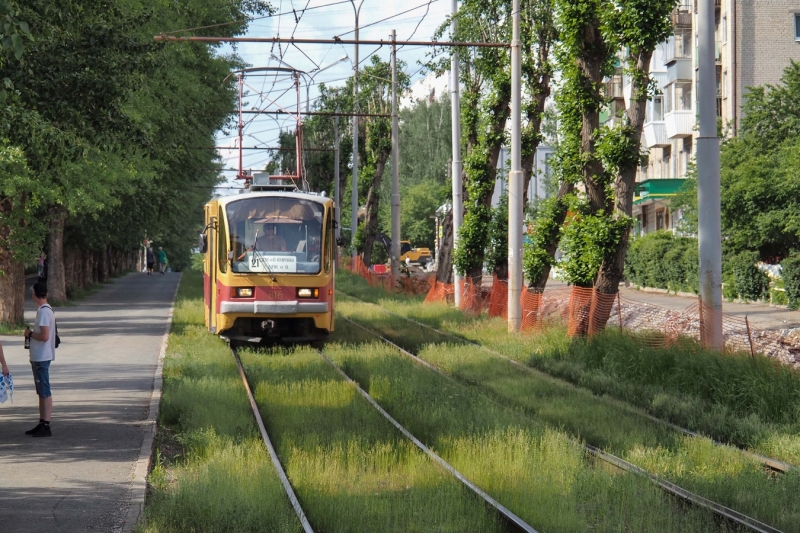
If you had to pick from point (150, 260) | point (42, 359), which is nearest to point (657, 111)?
point (150, 260)

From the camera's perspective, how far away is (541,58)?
30.9 m

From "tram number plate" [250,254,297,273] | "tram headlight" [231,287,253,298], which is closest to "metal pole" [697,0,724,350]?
"tram number plate" [250,254,297,273]

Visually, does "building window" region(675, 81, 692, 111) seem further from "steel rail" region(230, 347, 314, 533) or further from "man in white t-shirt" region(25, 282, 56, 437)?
"man in white t-shirt" region(25, 282, 56, 437)

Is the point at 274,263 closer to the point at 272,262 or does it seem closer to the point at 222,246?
the point at 272,262

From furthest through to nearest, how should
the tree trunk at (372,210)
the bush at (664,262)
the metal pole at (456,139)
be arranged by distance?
the tree trunk at (372,210) → the bush at (664,262) → the metal pole at (456,139)

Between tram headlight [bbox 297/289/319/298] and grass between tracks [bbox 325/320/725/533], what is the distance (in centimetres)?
598

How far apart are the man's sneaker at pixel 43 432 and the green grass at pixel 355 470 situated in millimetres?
2311

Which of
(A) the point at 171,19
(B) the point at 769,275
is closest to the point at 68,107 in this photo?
(A) the point at 171,19

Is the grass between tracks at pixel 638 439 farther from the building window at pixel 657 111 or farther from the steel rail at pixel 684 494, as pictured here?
the building window at pixel 657 111

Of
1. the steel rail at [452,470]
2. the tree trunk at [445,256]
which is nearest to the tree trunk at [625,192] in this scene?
the steel rail at [452,470]

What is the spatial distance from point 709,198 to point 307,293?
311 inches

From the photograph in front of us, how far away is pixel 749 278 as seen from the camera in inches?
1601

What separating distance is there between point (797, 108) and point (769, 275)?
8045 millimetres

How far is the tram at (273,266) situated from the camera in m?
21.5
